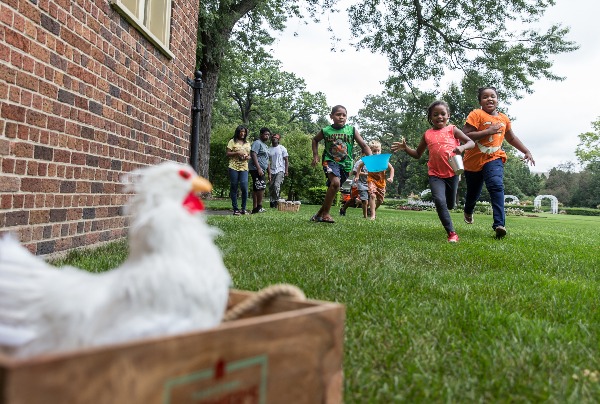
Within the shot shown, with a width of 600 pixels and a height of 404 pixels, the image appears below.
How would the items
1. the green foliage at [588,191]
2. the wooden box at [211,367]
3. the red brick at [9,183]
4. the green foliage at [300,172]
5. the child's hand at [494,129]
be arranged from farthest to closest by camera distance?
the green foliage at [588,191], the green foliage at [300,172], the child's hand at [494,129], the red brick at [9,183], the wooden box at [211,367]

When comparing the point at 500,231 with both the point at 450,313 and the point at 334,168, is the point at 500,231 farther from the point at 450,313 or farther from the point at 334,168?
the point at 450,313

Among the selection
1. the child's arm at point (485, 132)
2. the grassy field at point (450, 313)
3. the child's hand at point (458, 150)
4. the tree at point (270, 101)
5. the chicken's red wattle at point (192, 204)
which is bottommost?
the grassy field at point (450, 313)

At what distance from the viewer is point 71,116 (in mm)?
3658

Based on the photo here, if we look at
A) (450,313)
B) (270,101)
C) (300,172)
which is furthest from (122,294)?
(270,101)

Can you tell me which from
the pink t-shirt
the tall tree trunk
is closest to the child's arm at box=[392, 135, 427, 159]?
the pink t-shirt

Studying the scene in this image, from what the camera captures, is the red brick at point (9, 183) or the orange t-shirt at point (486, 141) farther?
the orange t-shirt at point (486, 141)

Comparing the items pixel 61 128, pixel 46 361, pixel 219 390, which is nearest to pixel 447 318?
pixel 219 390

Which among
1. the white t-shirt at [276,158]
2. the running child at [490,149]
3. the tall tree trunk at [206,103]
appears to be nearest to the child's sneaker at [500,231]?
the running child at [490,149]

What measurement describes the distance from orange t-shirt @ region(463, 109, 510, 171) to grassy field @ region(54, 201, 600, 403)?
1.43 m

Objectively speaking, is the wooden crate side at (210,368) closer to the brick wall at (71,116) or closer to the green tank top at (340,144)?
Result: the brick wall at (71,116)

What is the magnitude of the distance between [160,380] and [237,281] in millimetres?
2104

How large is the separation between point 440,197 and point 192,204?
488cm

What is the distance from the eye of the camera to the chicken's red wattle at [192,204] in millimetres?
1130

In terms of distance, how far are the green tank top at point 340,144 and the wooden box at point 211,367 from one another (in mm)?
6298
